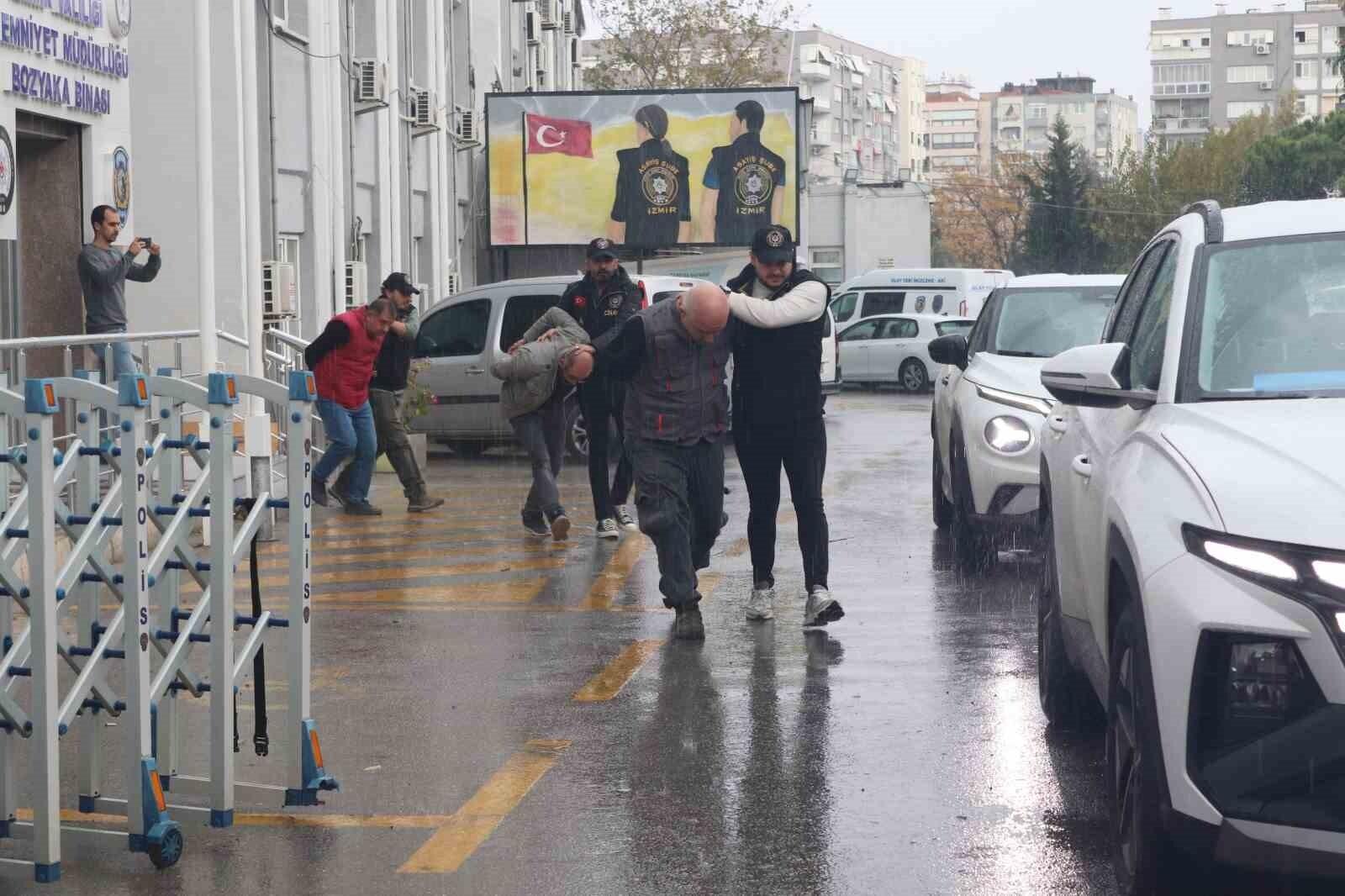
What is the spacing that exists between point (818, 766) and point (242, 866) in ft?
6.32

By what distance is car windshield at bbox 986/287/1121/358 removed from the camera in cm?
1149

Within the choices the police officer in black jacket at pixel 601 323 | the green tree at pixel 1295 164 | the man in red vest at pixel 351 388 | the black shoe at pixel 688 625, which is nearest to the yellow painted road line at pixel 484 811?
the black shoe at pixel 688 625

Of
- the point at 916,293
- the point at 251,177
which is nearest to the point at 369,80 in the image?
the point at 251,177

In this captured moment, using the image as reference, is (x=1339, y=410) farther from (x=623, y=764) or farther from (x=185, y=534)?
(x=185, y=534)

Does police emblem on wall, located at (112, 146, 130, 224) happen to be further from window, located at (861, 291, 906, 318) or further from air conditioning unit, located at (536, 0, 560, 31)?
air conditioning unit, located at (536, 0, 560, 31)

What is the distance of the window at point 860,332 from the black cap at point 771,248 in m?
23.8

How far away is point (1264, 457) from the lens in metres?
4.23

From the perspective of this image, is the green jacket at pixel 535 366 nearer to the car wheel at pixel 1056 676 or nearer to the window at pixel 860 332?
the car wheel at pixel 1056 676

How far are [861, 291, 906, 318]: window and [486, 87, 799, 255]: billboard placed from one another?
467cm

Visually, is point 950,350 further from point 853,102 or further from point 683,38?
point 853,102

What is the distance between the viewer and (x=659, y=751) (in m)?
6.38

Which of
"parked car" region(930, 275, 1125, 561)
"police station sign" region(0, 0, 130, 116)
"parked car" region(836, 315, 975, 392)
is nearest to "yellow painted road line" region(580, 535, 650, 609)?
"parked car" region(930, 275, 1125, 561)

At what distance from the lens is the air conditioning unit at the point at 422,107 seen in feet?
86.1

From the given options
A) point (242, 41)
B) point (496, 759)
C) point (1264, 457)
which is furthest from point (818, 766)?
point (242, 41)
